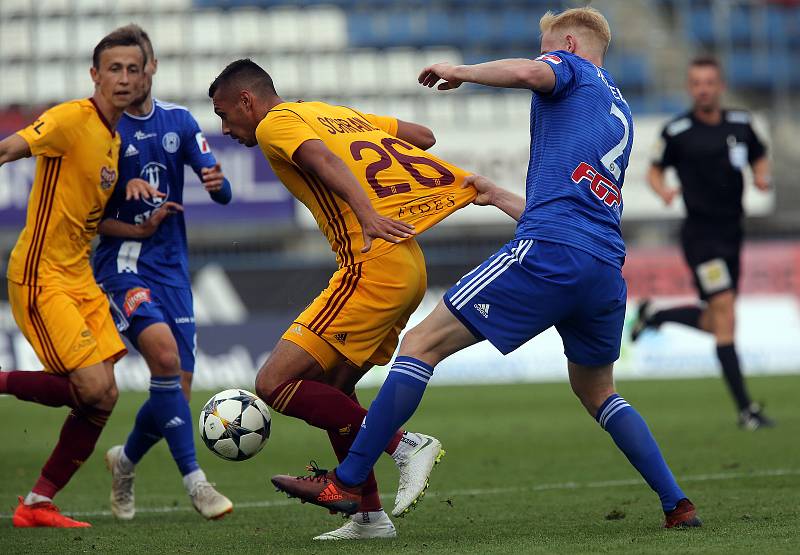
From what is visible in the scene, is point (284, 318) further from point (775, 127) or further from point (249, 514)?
point (775, 127)

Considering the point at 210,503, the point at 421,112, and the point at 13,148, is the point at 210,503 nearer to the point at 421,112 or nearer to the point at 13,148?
the point at 13,148

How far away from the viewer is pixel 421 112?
22703 mm

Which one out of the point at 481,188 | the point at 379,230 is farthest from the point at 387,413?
the point at 481,188

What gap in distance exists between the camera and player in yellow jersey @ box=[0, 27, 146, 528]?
607 cm

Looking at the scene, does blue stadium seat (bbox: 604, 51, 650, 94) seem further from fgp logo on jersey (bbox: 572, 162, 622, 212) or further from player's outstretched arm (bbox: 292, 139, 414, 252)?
player's outstretched arm (bbox: 292, 139, 414, 252)

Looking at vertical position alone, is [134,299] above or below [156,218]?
below

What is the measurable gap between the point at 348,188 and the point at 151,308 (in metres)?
2.04

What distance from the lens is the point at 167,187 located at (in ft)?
22.5

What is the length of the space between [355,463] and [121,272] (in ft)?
7.60

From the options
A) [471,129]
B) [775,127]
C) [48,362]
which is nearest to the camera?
[48,362]

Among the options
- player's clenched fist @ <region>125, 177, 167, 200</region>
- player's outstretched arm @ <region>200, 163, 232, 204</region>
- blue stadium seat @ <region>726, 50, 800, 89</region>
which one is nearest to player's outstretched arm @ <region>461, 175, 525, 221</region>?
player's outstretched arm @ <region>200, 163, 232, 204</region>

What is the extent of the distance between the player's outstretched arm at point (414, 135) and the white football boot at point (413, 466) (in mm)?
1350

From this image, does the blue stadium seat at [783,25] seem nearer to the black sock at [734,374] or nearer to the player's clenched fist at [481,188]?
the black sock at [734,374]

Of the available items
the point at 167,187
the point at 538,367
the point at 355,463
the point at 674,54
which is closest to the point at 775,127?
the point at 674,54
